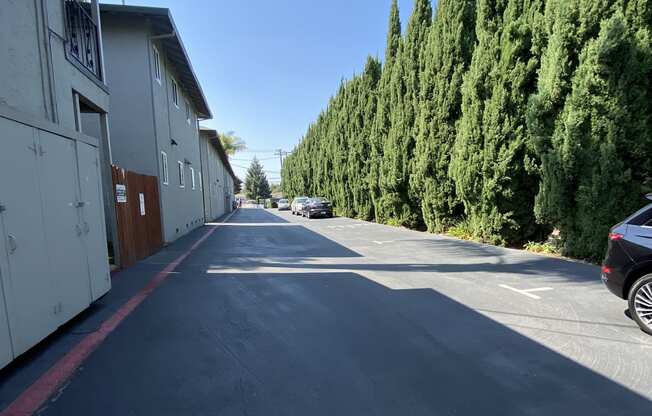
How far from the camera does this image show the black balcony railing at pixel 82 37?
6449 millimetres

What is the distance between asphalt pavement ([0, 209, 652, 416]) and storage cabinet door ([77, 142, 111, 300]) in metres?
0.75

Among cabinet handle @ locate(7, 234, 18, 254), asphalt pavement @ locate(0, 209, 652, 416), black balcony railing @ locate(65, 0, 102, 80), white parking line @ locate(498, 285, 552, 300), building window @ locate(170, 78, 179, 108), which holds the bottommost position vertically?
white parking line @ locate(498, 285, 552, 300)

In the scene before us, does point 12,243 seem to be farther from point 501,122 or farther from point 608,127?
point 501,122

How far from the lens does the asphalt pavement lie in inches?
105

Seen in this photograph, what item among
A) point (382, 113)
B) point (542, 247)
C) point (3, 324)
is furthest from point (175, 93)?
point (542, 247)

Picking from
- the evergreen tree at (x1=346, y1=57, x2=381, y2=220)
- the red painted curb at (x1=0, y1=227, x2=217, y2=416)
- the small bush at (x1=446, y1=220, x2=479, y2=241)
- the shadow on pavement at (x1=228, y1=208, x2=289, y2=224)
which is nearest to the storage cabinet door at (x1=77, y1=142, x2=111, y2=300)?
the red painted curb at (x1=0, y1=227, x2=217, y2=416)

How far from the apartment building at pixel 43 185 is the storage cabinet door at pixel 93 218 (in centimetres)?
1

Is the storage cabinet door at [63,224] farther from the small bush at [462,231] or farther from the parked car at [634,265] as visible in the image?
the small bush at [462,231]

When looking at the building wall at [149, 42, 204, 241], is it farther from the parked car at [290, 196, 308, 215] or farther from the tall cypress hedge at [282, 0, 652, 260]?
the parked car at [290, 196, 308, 215]

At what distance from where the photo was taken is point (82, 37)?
7.04m

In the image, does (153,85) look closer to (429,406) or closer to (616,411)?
(429,406)

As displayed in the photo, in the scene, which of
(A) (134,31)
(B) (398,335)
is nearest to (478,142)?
(B) (398,335)

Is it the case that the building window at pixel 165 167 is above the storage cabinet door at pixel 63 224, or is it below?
above

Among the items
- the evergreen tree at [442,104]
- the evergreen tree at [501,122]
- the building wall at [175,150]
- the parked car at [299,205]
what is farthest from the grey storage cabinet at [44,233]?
the parked car at [299,205]
